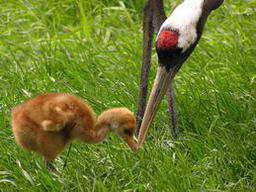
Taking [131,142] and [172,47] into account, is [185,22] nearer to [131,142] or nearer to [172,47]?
[172,47]

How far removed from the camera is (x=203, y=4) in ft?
17.4


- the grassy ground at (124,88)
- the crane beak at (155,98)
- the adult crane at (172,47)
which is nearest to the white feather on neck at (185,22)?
the adult crane at (172,47)

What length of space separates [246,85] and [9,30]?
2086 millimetres

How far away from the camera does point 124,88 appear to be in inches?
231

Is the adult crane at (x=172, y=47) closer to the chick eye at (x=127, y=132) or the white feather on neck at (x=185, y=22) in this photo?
the white feather on neck at (x=185, y=22)

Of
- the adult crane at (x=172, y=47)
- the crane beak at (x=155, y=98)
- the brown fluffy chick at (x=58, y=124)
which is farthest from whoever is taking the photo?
the crane beak at (x=155, y=98)

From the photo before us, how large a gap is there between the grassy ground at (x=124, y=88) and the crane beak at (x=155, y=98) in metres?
0.11

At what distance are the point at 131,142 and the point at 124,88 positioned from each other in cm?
108

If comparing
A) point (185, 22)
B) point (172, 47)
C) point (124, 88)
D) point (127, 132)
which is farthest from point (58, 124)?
point (124, 88)

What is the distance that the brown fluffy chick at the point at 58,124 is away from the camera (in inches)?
178

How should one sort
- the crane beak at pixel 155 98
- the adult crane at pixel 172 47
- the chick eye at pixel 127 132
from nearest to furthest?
1. the chick eye at pixel 127 132
2. the adult crane at pixel 172 47
3. the crane beak at pixel 155 98

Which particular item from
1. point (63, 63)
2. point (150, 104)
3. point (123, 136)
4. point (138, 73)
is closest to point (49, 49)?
point (63, 63)

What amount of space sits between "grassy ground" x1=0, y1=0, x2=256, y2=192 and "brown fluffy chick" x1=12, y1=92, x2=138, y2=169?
0.15m

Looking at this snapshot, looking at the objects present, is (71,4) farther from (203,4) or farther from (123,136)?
(123,136)
